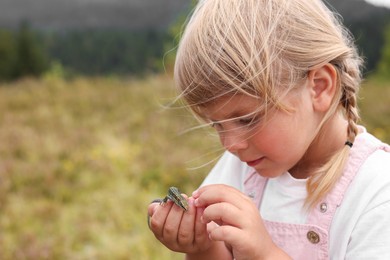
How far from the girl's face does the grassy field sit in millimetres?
1265

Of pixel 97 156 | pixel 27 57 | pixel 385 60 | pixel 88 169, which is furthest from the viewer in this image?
pixel 385 60

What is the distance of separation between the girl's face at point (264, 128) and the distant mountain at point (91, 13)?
11.0 metres

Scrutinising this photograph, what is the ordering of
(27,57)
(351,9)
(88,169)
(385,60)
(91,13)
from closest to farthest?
(88,169) → (351,9) → (27,57) → (91,13) → (385,60)

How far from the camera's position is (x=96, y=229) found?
3553 millimetres

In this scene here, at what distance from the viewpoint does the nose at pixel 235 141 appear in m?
1.22

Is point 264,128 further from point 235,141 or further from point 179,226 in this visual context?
point 179,226

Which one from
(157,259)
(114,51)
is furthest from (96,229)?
(114,51)

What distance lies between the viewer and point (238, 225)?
1.19 meters

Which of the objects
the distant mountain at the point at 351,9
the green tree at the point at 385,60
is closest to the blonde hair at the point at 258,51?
the distant mountain at the point at 351,9

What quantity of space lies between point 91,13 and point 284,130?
1139 cm

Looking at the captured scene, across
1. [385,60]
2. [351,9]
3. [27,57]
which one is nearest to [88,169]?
[351,9]

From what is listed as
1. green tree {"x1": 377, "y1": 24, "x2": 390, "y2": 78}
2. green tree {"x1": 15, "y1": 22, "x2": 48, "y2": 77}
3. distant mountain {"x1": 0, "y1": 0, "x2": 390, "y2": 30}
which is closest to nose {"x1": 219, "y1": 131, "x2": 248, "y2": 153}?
green tree {"x1": 15, "y1": 22, "x2": 48, "y2": 77}

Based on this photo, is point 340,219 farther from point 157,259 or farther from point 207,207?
point 157,259

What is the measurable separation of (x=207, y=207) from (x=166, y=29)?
11721 mm
